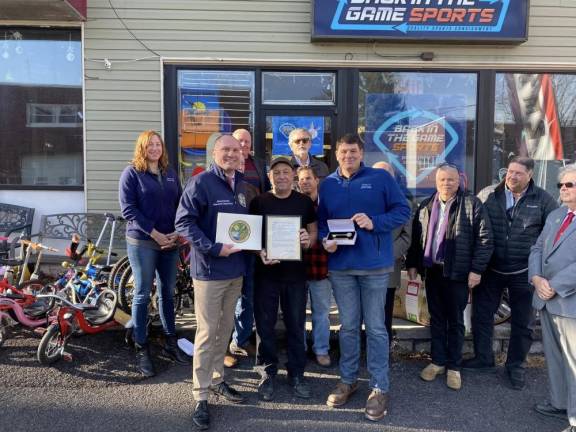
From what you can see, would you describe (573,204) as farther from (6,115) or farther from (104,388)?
(6,115)

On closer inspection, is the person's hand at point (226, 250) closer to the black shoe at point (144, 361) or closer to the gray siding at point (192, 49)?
the black shoe at point (144, 361)

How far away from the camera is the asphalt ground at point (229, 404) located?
3283mm

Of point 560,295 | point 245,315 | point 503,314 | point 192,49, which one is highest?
point 192,49

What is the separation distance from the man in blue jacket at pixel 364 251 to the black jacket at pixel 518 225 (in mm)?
901

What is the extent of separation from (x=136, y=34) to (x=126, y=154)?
60.7 inches

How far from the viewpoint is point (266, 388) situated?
142 inches

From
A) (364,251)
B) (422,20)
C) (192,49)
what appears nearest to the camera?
(364,251)

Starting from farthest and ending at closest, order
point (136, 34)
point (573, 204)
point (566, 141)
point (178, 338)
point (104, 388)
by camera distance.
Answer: point (566, 141) → point (136, 34) → point (178, 338) → point (104, 388) → point (573, 204)

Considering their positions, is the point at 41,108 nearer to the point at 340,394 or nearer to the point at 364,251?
the point at 364,251

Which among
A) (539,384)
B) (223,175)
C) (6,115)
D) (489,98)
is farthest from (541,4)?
(6,115)

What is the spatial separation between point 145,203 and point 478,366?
3.12 metres

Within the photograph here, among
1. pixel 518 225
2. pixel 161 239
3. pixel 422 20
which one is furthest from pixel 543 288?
pixel 422 20

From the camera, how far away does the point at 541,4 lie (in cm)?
631

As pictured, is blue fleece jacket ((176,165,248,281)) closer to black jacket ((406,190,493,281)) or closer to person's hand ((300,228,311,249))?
person's hand ((300,228,311,249))
